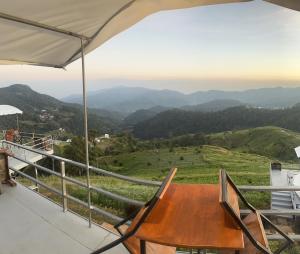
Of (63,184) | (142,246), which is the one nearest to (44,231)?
(63,184)

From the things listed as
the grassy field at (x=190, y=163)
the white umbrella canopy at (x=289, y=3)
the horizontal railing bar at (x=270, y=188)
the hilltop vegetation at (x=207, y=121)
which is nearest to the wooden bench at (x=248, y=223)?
the horizontal railing bar at (x=270, y=188)

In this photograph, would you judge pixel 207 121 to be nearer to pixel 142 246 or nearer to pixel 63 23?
pixel 63 23

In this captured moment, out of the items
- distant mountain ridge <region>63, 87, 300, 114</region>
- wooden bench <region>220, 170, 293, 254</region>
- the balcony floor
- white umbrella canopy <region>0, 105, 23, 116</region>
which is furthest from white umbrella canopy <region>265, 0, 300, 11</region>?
distant mountain ridge <region>63, 87, 300, 114</region>

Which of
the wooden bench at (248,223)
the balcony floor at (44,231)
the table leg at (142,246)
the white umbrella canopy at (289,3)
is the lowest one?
the balcony floor at (44,231)

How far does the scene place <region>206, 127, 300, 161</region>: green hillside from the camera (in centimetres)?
4591

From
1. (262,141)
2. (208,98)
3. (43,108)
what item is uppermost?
(43,108)

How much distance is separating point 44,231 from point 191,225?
7.21ft

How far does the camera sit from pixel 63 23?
245 cm

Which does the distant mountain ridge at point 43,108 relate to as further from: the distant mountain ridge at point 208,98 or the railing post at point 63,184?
the railing post at point 63,184

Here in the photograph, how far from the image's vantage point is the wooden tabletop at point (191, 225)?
1.59m

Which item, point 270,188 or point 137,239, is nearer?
point 137,239

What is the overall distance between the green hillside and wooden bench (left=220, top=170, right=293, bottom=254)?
44.2 metres

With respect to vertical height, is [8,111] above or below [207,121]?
above

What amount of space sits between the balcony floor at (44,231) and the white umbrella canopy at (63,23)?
1723 millimetres
